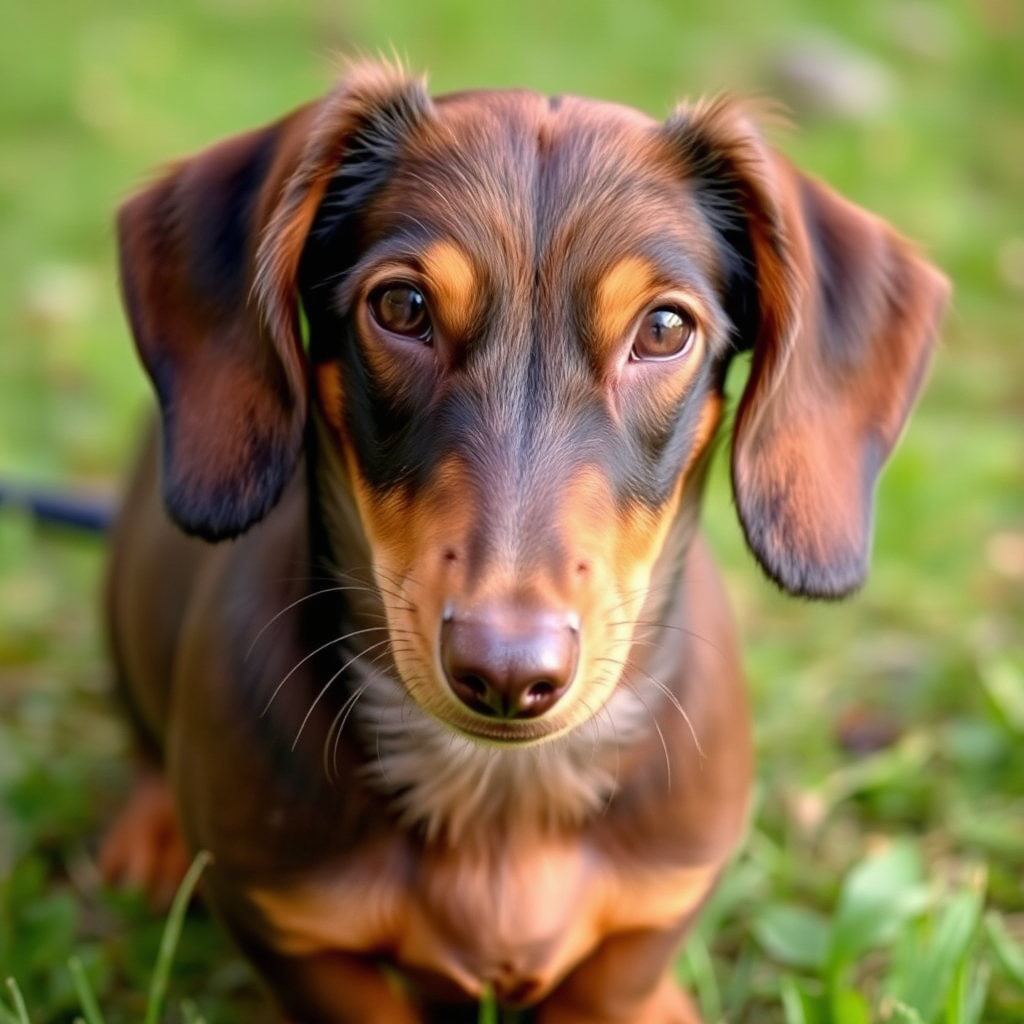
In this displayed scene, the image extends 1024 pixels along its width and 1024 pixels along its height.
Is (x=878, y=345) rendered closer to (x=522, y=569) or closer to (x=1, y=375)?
(x=522, y=569)

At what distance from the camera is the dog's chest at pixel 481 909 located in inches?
96.3

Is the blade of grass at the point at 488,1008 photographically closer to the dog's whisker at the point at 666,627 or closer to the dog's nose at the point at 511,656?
the dog's whisker at the point at 666,627

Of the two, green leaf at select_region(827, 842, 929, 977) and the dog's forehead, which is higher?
the dog's forehead

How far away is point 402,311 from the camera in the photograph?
222 centimetres

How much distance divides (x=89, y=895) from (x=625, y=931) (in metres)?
1.33

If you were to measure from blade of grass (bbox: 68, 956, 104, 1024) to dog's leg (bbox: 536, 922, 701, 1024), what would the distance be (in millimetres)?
796

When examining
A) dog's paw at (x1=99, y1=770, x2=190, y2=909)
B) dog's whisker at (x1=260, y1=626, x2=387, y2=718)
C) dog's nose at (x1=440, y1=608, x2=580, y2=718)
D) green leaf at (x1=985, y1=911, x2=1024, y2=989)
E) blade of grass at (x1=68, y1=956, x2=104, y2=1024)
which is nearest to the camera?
dog's nose at (x1=440, y1=608, x2=580, y2=718)

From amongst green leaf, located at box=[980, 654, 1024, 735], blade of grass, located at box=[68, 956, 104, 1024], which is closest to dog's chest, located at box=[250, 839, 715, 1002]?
blade of grass, located at box=[68, 956, 104, 1024]

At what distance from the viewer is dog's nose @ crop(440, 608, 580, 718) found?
6.26 ft

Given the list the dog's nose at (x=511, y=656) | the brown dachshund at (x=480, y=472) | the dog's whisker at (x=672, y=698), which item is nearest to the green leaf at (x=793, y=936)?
the brown dachshund at (x=480, y=472)

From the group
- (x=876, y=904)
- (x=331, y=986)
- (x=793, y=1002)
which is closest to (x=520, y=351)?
(x=331, y=986)

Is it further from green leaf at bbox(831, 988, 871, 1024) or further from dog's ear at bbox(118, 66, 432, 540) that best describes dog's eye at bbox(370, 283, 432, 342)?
green leaf at bbox(831, 988, 871, 1024)

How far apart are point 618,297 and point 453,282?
0.78 feet

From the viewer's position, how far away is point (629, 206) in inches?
88.0
